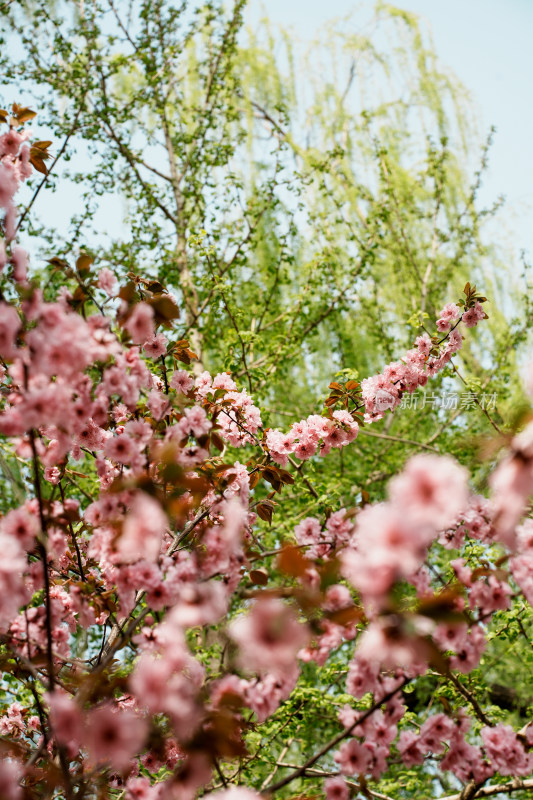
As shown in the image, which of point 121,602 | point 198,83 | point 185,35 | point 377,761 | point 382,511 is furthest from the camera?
point 198,83

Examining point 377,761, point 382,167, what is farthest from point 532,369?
point 382,167

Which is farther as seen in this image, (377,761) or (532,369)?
(377,761)

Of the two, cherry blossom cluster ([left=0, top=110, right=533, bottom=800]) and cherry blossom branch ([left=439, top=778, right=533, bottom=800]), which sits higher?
cherry blossom cluster ([left=0, top=110, right=533, bottom=800])

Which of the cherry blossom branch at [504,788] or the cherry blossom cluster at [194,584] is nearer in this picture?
the cherry blossom cluster at [194,584]

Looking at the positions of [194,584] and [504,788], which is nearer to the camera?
[194,584]

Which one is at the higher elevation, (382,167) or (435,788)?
(382,167)

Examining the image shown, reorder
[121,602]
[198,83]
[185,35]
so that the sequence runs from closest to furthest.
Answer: [121,602]
[185,35]
[198,83]

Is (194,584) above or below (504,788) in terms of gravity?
above

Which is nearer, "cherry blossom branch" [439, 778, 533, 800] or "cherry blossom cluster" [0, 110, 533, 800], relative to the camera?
"cherry blossom cluster" [0, 110, 533, 800]

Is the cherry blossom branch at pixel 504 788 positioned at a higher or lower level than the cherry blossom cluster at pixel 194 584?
lower

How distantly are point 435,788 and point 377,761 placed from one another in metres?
4.50

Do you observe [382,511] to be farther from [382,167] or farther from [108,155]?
[382,167]

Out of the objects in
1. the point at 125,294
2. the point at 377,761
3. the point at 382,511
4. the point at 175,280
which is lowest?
the point at 377,761

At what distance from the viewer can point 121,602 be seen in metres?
1.32
